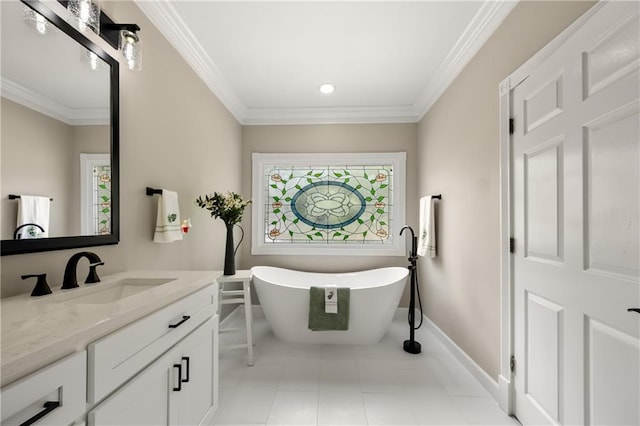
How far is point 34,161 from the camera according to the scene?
105cm

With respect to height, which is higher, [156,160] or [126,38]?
[126,38]

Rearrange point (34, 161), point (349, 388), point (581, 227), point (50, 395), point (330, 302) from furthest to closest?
point (330, 302)
point (349, 388)
point (581, 227)
point (34, 161)
point (50, 395)

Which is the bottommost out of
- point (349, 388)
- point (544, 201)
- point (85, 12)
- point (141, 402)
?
point (349, 388)

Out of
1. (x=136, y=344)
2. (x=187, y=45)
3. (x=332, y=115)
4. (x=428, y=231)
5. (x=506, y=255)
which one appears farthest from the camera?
(x=332, y=115)

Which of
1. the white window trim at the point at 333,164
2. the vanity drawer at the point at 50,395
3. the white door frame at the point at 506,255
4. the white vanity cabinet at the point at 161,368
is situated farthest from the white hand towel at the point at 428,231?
the vanity drawer at the point at 50,395

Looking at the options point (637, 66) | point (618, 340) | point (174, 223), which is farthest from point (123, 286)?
point (637, 66)

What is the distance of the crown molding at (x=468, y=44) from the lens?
5.77ft

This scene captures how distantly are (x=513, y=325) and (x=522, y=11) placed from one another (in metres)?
1.82

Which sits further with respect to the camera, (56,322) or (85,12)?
(85,12)

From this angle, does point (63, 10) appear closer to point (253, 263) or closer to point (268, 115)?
point (268, 115)

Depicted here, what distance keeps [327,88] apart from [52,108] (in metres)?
2.26

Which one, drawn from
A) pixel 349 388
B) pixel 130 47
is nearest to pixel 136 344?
pixel 130 47

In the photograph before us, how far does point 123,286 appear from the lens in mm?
1371

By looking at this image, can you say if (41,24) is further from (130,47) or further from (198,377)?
(198,377)
